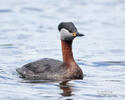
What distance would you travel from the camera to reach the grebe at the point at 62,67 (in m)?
17.8

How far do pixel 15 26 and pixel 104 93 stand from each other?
13277 mm

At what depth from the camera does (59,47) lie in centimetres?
2347

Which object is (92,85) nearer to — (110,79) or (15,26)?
A: (110,79)

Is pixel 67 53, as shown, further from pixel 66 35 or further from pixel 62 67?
pixel 66 35

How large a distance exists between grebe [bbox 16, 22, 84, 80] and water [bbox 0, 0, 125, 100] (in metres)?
0.37

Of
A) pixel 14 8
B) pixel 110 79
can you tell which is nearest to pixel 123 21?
pixel 14 8

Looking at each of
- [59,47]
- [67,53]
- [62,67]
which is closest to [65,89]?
[62,67]

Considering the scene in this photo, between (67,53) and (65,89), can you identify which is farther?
(67,53)

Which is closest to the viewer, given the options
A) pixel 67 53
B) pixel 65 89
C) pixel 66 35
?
pixel 65 89

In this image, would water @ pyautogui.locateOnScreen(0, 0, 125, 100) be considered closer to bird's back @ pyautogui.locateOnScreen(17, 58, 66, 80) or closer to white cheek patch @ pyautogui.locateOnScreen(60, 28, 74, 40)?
bird's back @ pyautogui.locateOnScreen(17, 58, 66, 80)

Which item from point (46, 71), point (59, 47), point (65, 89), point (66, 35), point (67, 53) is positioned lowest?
point (65, 89)

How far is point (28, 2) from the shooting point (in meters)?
35.6

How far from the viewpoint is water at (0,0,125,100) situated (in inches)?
635

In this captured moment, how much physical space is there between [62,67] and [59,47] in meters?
5.46
